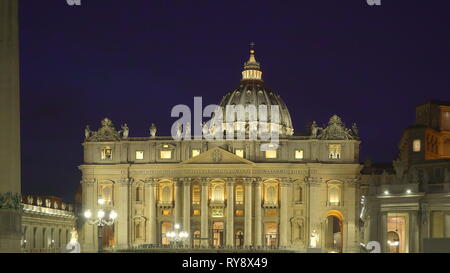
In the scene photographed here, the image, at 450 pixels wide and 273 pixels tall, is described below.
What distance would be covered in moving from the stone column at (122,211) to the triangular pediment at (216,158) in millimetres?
8713

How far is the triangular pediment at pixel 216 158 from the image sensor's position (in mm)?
115938

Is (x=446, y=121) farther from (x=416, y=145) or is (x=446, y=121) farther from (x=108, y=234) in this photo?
(x=108, y=234)

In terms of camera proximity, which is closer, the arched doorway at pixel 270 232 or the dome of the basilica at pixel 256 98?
the arched doorway at pixel 270 232

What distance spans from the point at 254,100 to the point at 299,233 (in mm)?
38256

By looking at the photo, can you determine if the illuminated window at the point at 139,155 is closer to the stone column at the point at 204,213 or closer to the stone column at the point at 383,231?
the stone column at the point at 204,213

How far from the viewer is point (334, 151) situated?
117 metres

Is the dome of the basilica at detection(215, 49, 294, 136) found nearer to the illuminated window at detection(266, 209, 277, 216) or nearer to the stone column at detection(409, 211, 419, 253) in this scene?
the illuminated window at detection(266, 209, 277, 216)

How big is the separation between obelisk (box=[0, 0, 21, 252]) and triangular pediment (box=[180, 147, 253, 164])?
90.3 meters

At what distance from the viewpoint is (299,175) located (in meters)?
116

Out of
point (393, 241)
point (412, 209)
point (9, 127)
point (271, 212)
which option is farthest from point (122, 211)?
point (9, 127)

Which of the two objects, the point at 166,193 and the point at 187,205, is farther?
the point at 166,193

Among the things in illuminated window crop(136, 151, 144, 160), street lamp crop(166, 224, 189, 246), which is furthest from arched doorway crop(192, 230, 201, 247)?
illuminated window crop(136, 151, 144, 160)

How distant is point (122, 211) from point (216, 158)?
14.1 m

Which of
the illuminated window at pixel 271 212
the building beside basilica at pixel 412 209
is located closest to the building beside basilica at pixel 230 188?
the illuminated window at pixel 271 212
